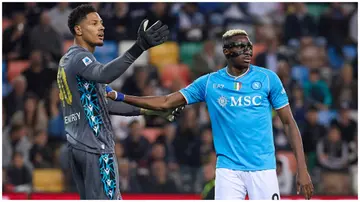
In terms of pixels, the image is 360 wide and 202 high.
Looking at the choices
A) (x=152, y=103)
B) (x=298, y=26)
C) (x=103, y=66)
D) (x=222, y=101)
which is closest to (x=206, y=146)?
(x=298, y=26)

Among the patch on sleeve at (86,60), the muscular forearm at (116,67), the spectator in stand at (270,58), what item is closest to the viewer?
the muscular forearm at (116,67)

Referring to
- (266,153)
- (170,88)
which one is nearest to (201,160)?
(170,88)

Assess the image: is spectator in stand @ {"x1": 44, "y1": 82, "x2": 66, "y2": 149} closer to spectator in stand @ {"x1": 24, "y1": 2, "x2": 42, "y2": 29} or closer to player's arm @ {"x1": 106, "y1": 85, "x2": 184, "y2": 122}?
spectator in stand @ {"x1": 24, "y1": 2, "x2": 42, "y2": 29}

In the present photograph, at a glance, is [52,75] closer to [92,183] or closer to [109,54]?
[109,54]

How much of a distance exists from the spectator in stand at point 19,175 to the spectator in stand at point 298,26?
17.1ft

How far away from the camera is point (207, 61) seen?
1391cm

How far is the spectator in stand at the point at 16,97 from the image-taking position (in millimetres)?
13375

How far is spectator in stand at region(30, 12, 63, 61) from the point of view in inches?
547

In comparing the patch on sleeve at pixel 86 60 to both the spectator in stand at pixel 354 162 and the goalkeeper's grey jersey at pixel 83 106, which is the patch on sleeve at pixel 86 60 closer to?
the goalkeeper's grey jersey at pixel 83 106

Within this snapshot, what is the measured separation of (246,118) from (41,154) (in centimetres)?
660

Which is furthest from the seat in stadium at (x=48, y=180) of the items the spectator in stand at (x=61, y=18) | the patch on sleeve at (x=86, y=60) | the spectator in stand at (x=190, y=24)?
the patch on sleeve at (x=86, y=60)

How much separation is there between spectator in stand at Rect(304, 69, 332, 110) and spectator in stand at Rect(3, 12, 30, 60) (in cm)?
491

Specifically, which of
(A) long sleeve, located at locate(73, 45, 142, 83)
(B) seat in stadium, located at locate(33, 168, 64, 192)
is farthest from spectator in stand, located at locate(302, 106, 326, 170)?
(A) long sleeve, located at locate(73, 45, 142, 83)

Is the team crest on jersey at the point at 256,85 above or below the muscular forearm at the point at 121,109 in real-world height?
above
